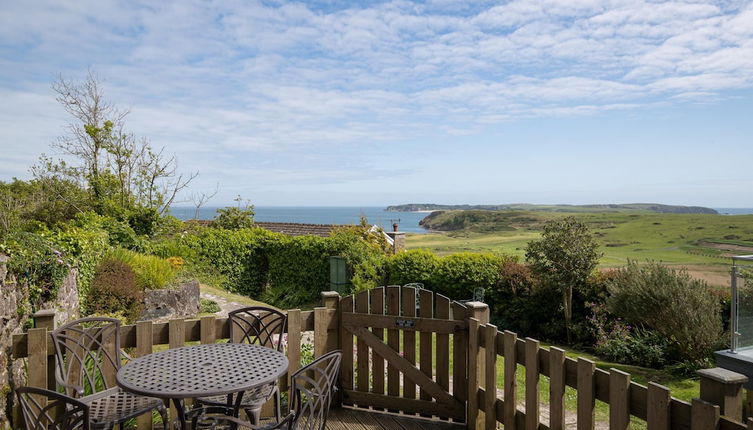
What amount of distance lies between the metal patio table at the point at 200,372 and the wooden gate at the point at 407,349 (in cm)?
117

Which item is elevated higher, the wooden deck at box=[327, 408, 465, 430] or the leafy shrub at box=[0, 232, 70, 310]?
the leafy shrub at box=[0, 232, 70, 310]

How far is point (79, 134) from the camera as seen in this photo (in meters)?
16.2

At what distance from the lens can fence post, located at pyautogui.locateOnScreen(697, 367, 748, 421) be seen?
86.0 inches

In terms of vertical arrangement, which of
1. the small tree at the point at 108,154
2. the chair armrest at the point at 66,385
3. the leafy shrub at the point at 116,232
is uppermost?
the small tree at the point at 108,154

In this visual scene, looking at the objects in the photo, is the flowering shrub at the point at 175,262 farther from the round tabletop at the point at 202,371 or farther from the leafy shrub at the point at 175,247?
the round tabletop at the point at 202,371

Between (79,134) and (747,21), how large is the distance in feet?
60.4

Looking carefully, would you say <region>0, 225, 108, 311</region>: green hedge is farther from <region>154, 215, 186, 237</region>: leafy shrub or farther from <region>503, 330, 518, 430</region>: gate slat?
<region>154, 215, 186, 237</region>: leafy shrub

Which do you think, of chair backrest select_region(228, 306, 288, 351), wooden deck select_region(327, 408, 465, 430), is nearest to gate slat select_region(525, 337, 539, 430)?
wooden deck select_region(327, 408, 465, 430)

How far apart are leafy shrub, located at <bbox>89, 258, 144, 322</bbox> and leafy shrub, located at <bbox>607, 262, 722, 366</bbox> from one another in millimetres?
8508

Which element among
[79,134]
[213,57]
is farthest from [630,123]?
[79,134]

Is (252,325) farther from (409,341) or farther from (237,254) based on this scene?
(237,254)

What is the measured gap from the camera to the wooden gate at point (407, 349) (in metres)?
3.90

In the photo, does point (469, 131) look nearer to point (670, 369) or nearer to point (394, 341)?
point (670, 369)

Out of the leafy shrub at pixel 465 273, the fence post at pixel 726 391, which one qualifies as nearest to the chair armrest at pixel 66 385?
the fence post at pixel 726 391
